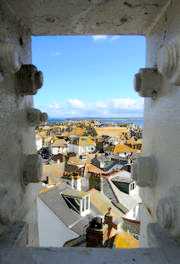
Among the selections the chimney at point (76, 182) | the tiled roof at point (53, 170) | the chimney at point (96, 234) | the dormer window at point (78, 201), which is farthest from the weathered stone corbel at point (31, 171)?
the tiled roof at point (53, 170)

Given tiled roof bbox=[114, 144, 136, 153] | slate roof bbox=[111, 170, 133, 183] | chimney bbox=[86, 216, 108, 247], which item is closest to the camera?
chimney bbox=[86, 216, 108, 247]

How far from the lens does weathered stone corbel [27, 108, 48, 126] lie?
2.69m

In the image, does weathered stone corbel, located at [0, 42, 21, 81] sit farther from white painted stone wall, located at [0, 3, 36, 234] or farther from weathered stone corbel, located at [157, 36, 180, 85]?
weathered stone corbel, located at [157, 36, 180, 85]

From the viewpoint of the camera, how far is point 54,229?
14898 mm

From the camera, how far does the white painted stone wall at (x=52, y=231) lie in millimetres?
14406

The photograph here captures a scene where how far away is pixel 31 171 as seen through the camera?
8.20 feet

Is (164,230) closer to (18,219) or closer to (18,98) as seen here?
(18,219)

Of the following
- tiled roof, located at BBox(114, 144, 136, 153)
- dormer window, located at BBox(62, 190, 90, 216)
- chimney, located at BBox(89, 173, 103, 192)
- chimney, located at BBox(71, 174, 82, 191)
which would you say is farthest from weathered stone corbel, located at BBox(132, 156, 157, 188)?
tiled roof, located at BBox(114, 144, 136, 153)

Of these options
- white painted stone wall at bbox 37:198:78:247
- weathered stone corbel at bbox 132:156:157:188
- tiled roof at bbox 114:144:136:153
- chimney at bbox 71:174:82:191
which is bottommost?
white painted stone wall at bbox 37:198:78:247

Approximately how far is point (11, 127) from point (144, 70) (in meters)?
0.93

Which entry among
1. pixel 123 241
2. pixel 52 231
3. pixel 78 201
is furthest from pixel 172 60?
pixel 78 201

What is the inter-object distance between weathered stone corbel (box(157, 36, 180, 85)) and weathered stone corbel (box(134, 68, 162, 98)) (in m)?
0.53

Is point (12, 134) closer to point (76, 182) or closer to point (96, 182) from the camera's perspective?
point (76, 182)

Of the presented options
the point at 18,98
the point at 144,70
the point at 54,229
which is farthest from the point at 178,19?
the point at 54,229
